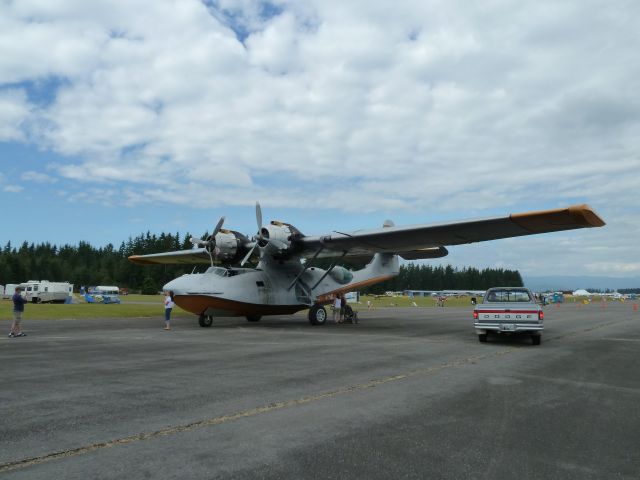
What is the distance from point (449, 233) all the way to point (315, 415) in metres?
13.4

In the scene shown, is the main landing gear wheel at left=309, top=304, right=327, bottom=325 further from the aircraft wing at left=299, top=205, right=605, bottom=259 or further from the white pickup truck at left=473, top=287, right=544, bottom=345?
the white pickup truck at left=473, top=287, right=544, bottom=345

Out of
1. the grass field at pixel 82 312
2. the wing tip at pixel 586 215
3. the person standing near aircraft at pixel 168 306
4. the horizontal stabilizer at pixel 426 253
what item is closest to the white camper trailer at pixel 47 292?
the grass field at pixel 82 312

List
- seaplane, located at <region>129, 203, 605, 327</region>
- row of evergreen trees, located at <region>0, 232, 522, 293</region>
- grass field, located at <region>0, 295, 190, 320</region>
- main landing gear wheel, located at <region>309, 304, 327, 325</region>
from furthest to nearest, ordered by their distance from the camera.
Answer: row of evergreen trees, located at <region>0, 232, 522, 293</region> < grass field, located at <region>0, 295, 190, 320</region> < main landing gear wheel, located at <region>309, 304, 327, 325</region> < seaplane, located at <region>129, 203, 605, 327</region>

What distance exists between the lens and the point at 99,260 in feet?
403

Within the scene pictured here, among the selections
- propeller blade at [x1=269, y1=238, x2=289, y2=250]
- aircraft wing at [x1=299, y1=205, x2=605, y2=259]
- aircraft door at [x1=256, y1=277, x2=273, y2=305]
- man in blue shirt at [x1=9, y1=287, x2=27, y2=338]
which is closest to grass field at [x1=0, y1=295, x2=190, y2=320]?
man in blue shirt at [x1=9, y1=287, x2=27, y2=338]

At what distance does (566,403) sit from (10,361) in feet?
34.9

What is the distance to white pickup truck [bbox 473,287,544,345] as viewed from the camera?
543 inches

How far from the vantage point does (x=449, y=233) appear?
59.2 ft

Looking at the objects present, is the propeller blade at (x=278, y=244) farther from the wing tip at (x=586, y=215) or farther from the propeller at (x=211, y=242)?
the wing tip at (x=586, y=215)

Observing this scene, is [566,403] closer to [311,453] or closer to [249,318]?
[311,453]

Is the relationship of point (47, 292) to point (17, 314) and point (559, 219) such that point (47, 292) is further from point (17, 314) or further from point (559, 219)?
point (559, 219)

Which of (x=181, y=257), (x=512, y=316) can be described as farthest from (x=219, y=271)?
(x=512, y=316)

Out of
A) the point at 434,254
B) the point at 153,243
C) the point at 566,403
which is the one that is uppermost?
the point at 153,243

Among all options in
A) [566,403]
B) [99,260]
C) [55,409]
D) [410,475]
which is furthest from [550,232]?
[99,260]
